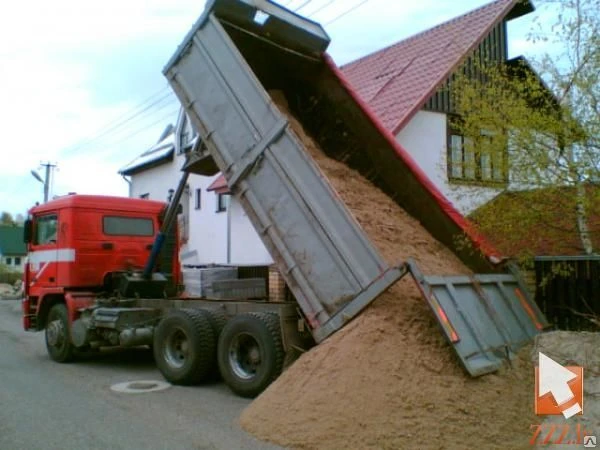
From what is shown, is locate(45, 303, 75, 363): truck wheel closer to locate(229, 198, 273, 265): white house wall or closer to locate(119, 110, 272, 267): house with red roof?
locate(119, 110, 272, 267): house with red roof

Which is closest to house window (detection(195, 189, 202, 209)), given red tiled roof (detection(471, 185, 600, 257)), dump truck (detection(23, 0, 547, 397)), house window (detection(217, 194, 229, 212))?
house window (detection(217, 194, 229, 212))

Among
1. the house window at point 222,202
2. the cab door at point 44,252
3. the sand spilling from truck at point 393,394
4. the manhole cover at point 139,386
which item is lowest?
the manhole cover at point 139,386

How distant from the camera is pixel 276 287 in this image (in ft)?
27.3

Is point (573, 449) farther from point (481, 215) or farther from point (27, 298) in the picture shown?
point (27, 298)

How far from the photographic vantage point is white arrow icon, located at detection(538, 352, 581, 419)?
5360 mm

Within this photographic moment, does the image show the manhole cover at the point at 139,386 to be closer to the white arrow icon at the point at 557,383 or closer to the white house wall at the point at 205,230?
the white arrow icon at the point at 557,383

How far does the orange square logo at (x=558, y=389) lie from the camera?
529 cm

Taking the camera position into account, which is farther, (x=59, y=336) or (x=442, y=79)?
(x=442, y=79)

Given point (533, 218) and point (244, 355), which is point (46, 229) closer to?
point (244, 355)

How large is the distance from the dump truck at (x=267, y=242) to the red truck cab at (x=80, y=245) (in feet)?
0.09

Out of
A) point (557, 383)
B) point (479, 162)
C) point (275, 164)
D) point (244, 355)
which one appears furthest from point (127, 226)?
→ point (557, 383)

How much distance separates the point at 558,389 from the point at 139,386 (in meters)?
5.47

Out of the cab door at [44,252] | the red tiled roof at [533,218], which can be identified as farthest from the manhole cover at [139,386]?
the red tiled roof at [533,218]

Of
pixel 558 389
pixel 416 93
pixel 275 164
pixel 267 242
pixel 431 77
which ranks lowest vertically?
pixel 558 389
